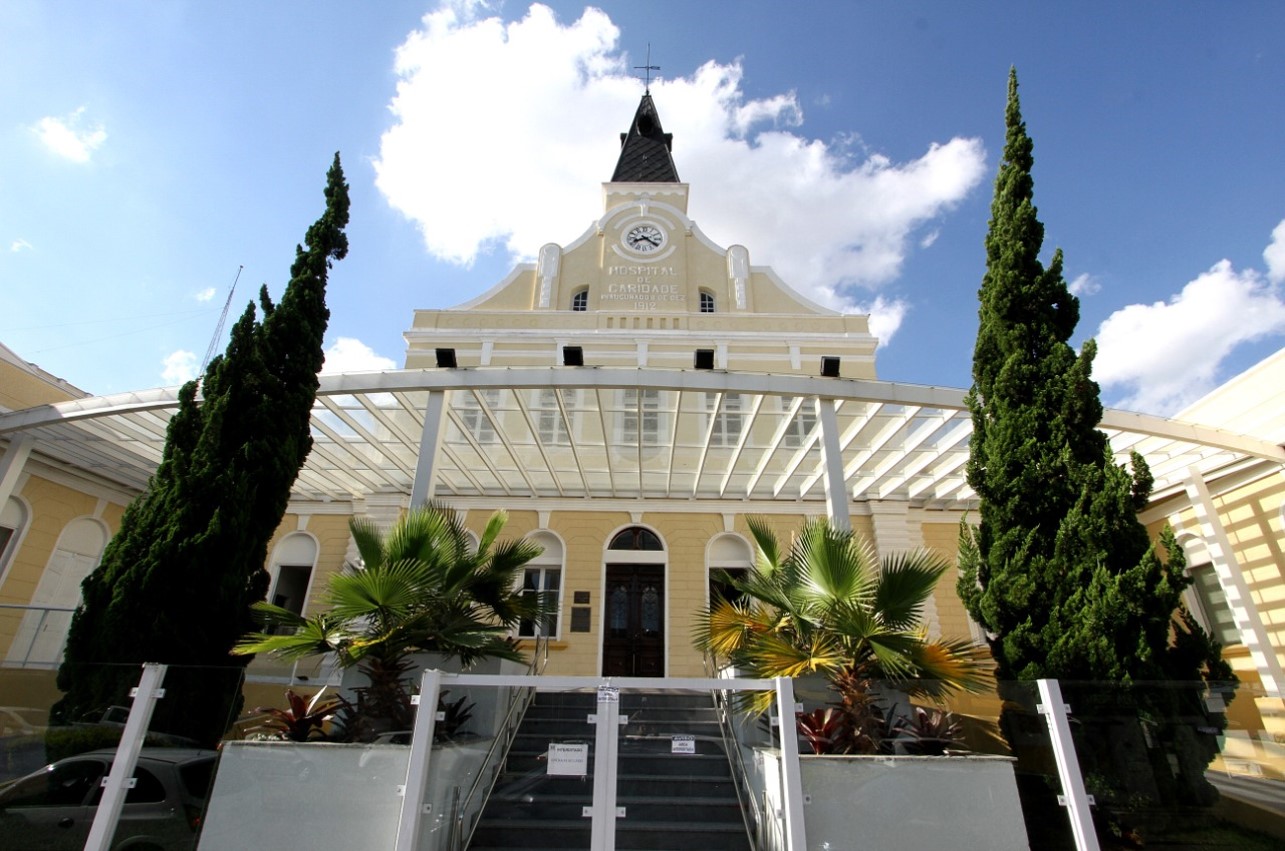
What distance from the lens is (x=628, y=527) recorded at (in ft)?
42.1

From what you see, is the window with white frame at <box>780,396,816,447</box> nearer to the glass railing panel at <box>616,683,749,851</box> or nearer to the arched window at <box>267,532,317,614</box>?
the glass railing panel at <box>616,683,749,851</box>

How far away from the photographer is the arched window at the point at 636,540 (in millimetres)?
12766

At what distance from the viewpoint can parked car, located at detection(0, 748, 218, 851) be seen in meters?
4.39

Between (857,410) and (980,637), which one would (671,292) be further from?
(980,637)

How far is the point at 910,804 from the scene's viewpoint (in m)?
4.25

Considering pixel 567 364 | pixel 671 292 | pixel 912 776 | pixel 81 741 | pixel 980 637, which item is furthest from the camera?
pixel 671 292

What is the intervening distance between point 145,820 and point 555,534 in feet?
28.0

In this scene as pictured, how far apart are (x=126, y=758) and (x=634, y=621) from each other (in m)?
8.62

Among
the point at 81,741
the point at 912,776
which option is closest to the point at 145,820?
the point at 81,741

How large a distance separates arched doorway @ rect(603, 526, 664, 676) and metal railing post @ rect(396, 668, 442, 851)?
25.9 feet

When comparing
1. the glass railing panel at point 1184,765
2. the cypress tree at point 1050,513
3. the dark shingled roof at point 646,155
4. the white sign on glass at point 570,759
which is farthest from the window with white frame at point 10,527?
the dark shingled roof at point 646,155

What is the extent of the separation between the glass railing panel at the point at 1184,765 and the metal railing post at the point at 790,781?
1.93 metres

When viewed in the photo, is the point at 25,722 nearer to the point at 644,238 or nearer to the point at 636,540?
the point at 636,540

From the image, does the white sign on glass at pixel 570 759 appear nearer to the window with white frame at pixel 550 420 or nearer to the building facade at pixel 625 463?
the building facade at pixel 625 463
